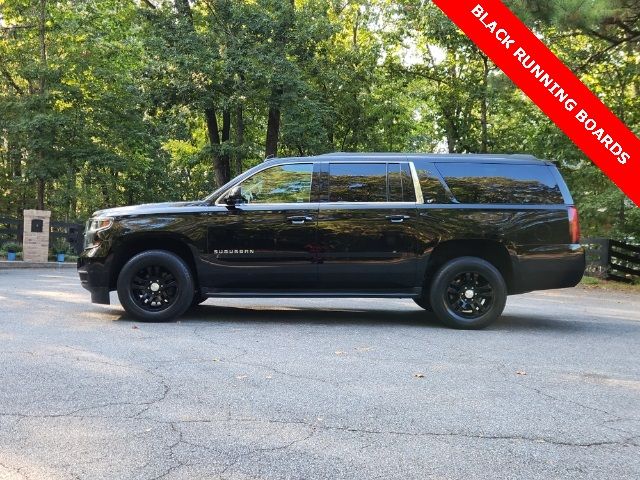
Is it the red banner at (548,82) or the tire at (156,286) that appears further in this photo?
the red banner at (548,82)

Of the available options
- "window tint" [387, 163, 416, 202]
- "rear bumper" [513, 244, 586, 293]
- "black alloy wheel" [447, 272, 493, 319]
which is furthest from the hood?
"rear bumper" [513, 244, 586, 293]

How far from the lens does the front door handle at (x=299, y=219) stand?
A: 7.41 m

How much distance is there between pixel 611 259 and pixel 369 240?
11343 mm

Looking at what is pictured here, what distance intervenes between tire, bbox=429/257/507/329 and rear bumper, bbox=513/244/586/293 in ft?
1.09

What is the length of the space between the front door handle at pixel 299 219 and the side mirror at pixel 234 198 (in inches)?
23.7

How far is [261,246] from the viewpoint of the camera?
7.39 meters

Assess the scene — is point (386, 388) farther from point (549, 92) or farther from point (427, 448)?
point (549, 92)

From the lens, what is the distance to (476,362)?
18.4 ft

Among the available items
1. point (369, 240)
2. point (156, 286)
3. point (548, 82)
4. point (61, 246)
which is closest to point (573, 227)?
point (369, 240)

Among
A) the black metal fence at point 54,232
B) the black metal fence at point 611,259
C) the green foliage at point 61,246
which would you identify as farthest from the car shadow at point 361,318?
the black metal fence at point 54,232

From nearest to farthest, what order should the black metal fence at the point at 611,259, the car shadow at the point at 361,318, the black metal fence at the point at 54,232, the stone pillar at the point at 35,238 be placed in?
1. the car shadow at the point at 361,318
2. the black metal fence at the point at 611,259
3. the stone pillar at the point at 35,238
4. the black metal fence at the point at 54,232

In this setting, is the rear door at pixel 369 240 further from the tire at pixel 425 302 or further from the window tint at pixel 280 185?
the tire at pixel 425 302

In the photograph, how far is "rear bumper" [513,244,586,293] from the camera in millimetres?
7363

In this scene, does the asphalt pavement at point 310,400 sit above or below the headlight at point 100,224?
below
